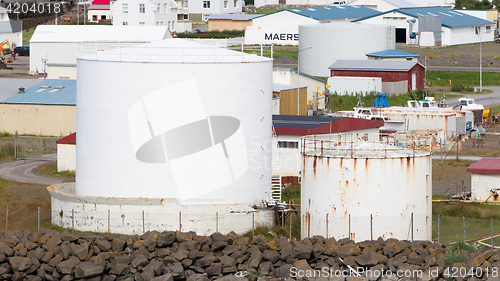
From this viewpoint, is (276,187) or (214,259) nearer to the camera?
(214,259)

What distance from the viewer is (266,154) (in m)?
32.1

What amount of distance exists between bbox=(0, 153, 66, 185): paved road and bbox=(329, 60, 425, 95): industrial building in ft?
113

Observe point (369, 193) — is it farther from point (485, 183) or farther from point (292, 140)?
point (292, 140)

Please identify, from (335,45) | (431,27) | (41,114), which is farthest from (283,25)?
(41,114)

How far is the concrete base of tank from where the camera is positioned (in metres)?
30.0

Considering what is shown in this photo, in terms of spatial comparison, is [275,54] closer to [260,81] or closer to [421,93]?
Answer: [421,93]

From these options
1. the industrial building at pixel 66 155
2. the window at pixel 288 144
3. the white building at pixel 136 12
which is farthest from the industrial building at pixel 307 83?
the white building at pixel 136 12

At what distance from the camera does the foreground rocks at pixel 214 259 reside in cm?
2305

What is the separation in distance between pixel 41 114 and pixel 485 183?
28298mm

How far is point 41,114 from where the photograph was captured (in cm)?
4947

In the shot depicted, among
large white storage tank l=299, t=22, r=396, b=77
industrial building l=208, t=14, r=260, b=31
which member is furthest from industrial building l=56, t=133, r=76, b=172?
industrial building l=208, t=14, r=260, b=31

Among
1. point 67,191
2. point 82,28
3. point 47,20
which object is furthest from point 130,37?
point 47,20

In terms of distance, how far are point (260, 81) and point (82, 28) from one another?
165 feet

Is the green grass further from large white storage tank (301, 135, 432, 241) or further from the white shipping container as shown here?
large white storage tank (301, 135, 432, 241)
